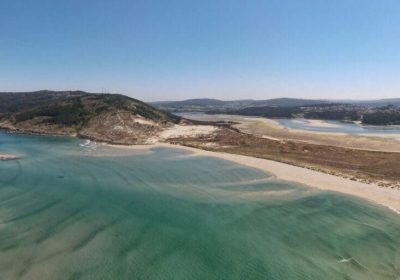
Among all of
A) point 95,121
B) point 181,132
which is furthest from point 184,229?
point 95,121

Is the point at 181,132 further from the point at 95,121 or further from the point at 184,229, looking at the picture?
the point at 184,229

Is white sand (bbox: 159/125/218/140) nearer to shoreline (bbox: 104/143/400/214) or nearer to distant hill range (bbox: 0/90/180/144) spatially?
distant hill range (bbox: 0/90/180/144)

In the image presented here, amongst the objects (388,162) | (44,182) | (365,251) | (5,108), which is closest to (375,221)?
(365,251)

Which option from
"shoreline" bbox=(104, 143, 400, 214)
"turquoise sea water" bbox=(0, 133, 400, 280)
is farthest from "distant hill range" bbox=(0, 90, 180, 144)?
"turquoise sea water" bbox=(0, 133, 400, 280)

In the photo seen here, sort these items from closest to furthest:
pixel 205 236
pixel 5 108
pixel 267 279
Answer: pixel 267 279 → pixel 205 236 → pixel 5 108

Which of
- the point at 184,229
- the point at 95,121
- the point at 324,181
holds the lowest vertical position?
the point at 324,181

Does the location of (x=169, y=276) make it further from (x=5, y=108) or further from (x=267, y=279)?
(x=5, y=108)
